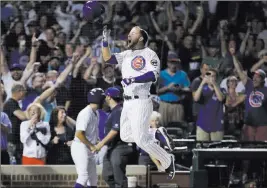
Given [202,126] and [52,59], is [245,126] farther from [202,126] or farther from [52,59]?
[52,59]

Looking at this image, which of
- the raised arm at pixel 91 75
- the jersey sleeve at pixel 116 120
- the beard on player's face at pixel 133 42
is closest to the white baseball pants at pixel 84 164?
the jersey sleeve at pixel 116 120

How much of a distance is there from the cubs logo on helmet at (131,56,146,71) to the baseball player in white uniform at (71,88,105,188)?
3403 millimetres

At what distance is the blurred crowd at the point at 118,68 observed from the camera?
623 inches

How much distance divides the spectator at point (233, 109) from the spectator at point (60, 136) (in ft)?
8.30

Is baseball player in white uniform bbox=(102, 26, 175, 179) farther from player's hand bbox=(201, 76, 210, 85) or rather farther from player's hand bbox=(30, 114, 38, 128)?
player's hand bbox=(201, 76, 210, 85)

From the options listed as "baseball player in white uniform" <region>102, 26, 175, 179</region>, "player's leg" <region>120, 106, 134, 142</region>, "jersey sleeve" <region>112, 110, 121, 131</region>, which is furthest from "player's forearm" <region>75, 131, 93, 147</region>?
"player's leg" <region>120, 106, 134, 142</region>

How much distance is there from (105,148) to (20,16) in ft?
8.97

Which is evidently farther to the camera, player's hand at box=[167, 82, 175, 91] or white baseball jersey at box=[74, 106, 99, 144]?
player's hand at box=[167, 82, 175, 91]

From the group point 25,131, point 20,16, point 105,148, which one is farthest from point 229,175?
point 20,16

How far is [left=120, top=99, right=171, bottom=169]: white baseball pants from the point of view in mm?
10516

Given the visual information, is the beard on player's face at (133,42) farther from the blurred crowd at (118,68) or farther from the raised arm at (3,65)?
the raised arm at (3,65)

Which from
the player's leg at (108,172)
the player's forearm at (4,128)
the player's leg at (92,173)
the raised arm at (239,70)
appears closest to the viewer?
the player's leg at (92,173)

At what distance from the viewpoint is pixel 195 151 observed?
1328cm

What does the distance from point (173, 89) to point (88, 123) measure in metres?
2.42
